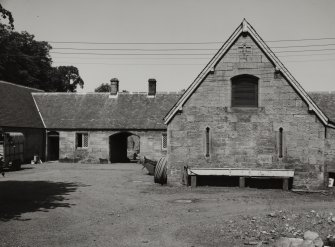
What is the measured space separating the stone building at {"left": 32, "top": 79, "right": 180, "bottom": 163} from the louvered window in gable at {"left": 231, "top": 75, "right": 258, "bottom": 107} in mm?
16640

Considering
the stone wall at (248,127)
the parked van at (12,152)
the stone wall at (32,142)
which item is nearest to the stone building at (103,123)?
the stone wall at (32,142)

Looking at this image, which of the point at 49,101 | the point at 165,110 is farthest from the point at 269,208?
the point at 49,101

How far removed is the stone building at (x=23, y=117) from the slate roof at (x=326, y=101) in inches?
1001

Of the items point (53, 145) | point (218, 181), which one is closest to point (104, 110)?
point (53, 145)

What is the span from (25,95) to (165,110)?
1511 centimetres

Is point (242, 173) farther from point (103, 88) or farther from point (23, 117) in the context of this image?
point (103, 88)

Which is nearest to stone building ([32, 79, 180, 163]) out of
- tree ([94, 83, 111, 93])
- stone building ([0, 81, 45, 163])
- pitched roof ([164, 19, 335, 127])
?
stone building ([0, 81, 45, 163])

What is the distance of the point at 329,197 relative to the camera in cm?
1797

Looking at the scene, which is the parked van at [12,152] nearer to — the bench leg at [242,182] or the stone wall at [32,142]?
the stone wall at [32,142]

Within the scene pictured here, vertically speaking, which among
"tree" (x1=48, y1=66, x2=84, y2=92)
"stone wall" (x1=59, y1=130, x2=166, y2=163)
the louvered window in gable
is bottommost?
"stone wall" (x1=59, y1=130, x2=166, y2=163)

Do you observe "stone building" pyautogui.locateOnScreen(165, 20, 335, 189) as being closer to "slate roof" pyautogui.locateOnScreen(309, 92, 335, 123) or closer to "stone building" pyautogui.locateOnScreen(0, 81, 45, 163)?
"slate roof" pyautogui.locateOnScreen(309, 92, 335, 123)

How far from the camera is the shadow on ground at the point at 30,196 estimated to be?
14.6 meters

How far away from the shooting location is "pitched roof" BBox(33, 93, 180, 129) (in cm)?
3800

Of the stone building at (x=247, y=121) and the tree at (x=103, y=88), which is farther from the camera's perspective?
the tree at (x=103, y=88)
